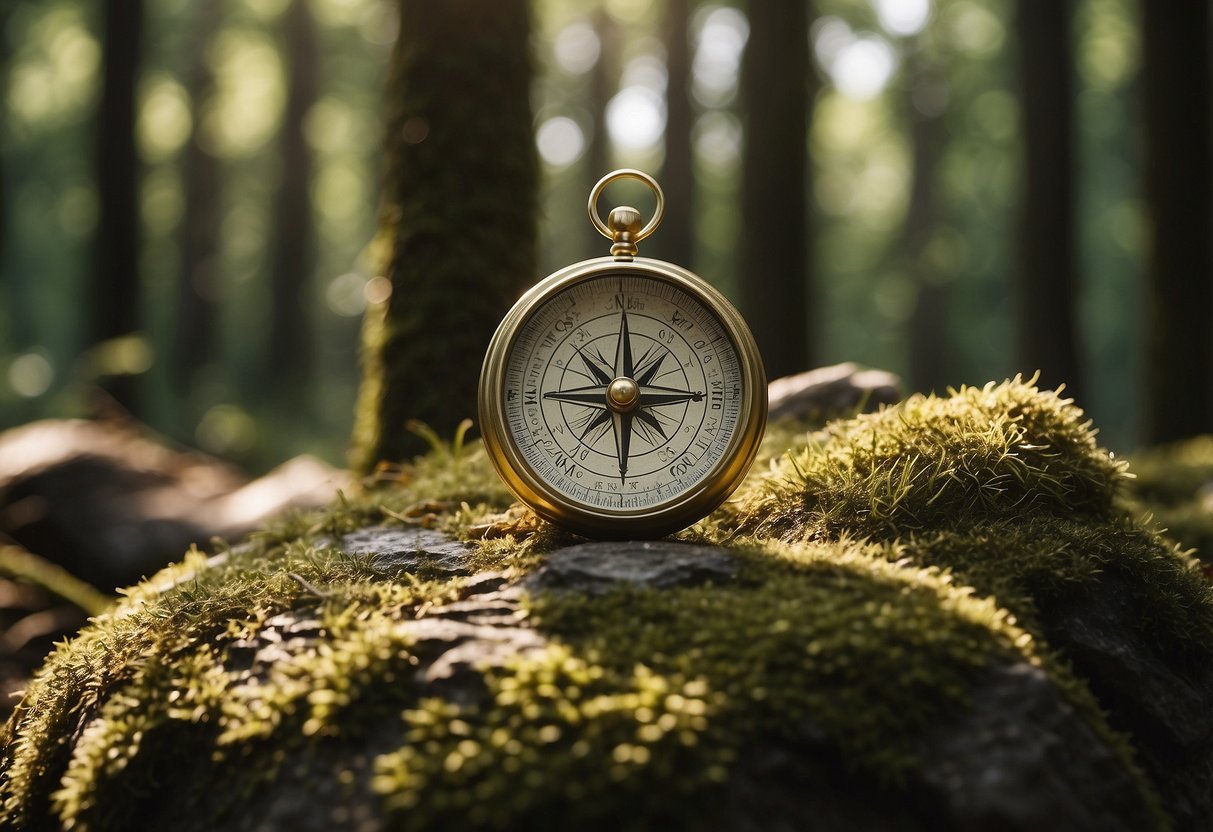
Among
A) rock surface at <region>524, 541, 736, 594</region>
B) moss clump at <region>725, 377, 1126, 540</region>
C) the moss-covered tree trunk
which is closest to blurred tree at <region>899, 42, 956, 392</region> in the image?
the moss-covered tree trunk

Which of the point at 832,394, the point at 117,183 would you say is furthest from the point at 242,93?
the point at 832,394

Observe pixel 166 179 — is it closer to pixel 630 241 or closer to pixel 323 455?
pixel 323 455

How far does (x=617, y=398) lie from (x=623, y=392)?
0.03 meters

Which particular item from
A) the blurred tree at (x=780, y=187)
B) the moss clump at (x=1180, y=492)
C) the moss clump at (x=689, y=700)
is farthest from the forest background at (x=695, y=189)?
the moss clump at (x=689, y=700)

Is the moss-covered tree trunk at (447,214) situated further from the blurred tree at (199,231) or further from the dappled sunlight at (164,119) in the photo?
the dappled sunlight at (164,119)

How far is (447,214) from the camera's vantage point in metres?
5.43

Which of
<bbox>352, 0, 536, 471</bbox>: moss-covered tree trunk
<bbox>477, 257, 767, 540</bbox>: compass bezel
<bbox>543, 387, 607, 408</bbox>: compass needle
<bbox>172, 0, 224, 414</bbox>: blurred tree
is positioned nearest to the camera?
<bbox>477, 257, 767, 540</bbox>: compass bezel

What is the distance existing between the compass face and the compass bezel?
0.01 metres

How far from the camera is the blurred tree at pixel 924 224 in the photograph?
2262 centimetres

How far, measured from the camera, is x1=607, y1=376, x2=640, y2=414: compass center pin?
3.03 metres

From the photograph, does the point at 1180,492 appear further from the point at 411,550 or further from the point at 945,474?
the point at 411,550

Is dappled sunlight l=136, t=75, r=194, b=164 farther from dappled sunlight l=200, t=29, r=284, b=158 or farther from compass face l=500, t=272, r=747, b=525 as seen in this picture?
compass face l=500, t=272, r=747, b=525

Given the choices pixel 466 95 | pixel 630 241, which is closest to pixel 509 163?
pixel 466 95

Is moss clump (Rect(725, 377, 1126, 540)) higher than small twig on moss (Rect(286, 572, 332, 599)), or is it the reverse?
moss clump (Rect(725, 377, 1126, 540))
